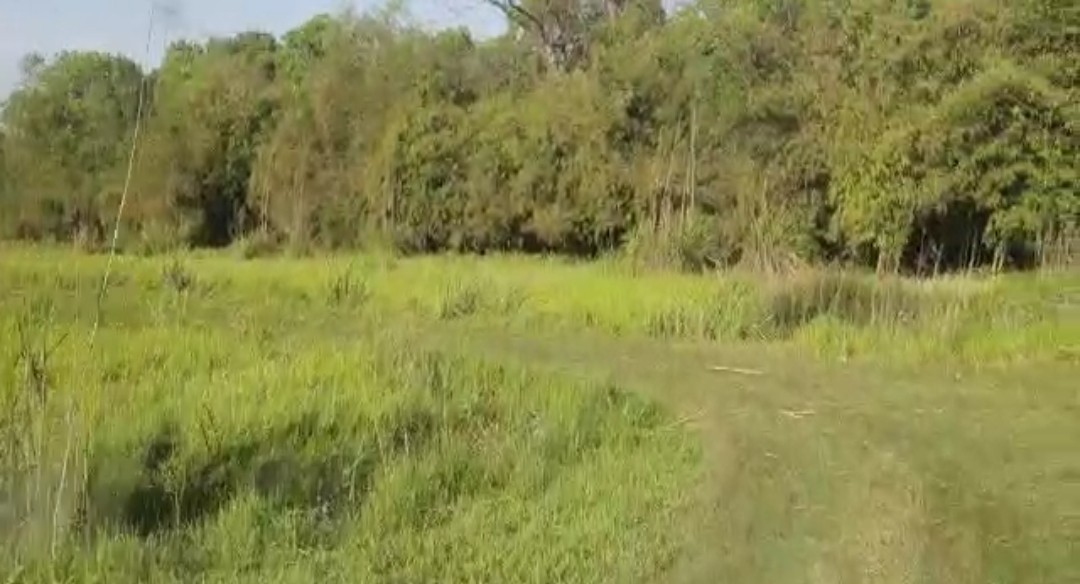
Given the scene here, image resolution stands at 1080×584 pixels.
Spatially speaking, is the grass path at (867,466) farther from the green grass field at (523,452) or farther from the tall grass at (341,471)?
the tall grass at (341,471)

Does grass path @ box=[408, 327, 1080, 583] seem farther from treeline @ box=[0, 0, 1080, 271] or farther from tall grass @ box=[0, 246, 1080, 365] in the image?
treeline @ box=[0, 0, 1080, 271]

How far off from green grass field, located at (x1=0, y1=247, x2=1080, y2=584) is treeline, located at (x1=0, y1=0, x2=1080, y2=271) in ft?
12.3

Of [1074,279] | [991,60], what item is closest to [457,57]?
[991,60]

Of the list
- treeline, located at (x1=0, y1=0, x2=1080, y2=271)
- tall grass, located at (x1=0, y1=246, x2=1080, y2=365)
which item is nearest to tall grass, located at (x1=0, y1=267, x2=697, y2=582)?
tall grass, located at (x1=0, y1=246, x2=1080, y2=365)

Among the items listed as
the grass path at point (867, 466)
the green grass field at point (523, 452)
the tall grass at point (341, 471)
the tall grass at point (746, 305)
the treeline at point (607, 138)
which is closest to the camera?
the tall grass at point (341, 471)

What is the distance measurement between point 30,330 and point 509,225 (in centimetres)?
1557

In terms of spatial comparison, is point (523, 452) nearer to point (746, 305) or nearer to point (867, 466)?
point (867, 466)

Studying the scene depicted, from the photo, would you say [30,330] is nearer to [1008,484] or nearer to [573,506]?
[573,506]

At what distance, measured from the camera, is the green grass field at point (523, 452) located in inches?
175

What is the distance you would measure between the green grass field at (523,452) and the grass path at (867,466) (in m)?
0.02

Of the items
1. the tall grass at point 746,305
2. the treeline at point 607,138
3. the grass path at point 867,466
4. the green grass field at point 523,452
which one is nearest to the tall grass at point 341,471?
the green grass field at point 523,452

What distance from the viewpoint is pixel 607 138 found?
20.1 metres

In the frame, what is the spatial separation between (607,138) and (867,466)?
1443 centimetres

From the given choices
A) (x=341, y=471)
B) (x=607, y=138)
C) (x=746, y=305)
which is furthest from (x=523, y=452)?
(x=607, y=138)
